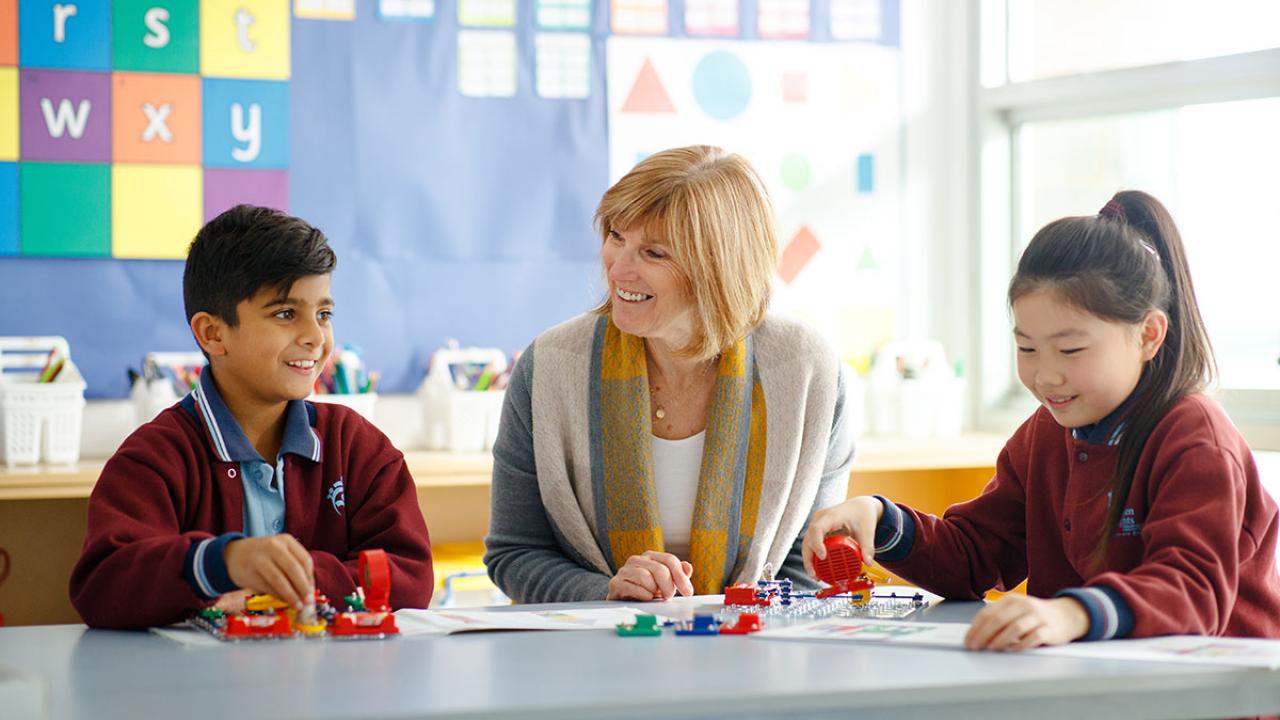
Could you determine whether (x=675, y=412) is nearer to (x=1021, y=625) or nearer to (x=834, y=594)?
(x=834, y=594)

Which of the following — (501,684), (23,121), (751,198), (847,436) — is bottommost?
(501,684)

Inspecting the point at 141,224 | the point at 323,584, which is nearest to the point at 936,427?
the point at 141,224

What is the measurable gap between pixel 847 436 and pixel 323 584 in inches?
31.4

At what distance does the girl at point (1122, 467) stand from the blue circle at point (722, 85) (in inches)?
68.6

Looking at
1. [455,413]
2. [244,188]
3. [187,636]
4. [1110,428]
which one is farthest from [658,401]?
[244,188]

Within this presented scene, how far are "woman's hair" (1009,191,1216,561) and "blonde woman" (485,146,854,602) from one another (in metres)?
0.44

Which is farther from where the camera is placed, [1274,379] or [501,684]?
[1274,379]

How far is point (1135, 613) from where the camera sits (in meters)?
1.18

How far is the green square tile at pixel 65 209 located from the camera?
2664 millimetres

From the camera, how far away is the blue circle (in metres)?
3.12

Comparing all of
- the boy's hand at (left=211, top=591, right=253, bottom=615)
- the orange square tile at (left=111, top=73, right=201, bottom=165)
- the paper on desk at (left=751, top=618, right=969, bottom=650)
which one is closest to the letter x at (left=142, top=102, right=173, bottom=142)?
the orange square tile at (left=111, top=73, right=201, bottom=165)

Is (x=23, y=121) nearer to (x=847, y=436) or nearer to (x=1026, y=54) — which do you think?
(x=847, y=436)

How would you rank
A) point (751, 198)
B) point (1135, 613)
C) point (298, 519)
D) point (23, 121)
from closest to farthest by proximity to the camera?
1. point (1135, 613)
2. point (298, 519)
3. point (751, 198)
4. point (23, 121)

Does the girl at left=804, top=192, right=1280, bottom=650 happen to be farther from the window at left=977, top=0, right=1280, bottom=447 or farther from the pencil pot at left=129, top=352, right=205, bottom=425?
the pencil pot at left=129, top=352, right=205, bottom=425
